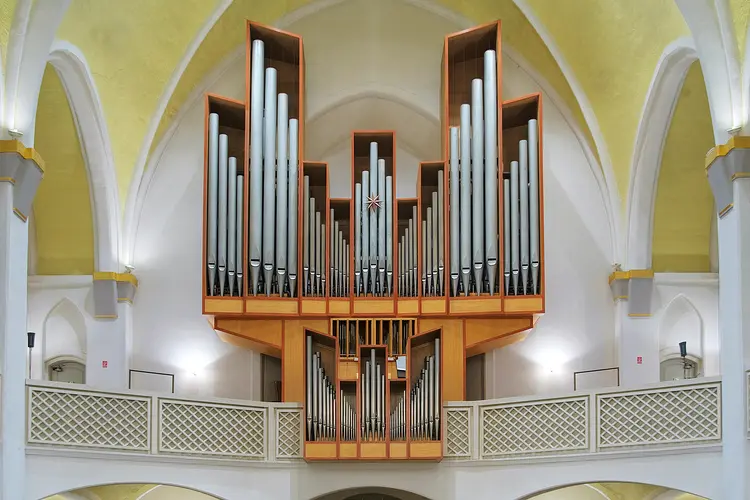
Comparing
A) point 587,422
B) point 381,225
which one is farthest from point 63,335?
point 587,422

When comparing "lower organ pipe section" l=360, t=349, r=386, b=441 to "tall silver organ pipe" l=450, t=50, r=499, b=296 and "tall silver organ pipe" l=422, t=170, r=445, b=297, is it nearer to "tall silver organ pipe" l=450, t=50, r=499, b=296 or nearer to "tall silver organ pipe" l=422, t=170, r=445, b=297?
"tall silver organ pipe" l=422, t=170, r=445, b=297

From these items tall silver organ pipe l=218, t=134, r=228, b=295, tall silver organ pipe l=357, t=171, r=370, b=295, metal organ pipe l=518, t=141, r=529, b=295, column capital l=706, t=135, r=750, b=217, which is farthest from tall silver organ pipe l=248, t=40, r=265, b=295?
column capital l=706, t=135, r=750, b=217

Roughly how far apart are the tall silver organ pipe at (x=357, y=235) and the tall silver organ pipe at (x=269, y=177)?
1.18m

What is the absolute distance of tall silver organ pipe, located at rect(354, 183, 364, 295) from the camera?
16.5m

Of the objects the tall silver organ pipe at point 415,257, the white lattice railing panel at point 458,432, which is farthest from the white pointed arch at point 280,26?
the white lattice railing panel at point 458,432

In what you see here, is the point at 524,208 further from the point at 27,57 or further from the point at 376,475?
the point at 27,57

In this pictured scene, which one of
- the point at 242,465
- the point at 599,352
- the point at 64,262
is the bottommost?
the point at 242,465

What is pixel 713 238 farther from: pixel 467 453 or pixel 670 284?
pixel 467 453

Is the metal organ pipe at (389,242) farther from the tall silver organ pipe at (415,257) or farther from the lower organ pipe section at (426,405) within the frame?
the lower organ pipe section at (426,405)

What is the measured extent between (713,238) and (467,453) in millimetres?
5510

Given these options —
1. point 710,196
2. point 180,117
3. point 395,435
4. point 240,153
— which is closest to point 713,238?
point 710,196

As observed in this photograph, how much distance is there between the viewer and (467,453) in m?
15.5

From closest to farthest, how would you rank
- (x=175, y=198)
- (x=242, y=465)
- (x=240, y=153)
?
(x=242, y=465)
(x=240, y=153)
(x=175, y=198)

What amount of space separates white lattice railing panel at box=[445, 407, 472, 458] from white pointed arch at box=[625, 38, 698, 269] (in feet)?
12.7
